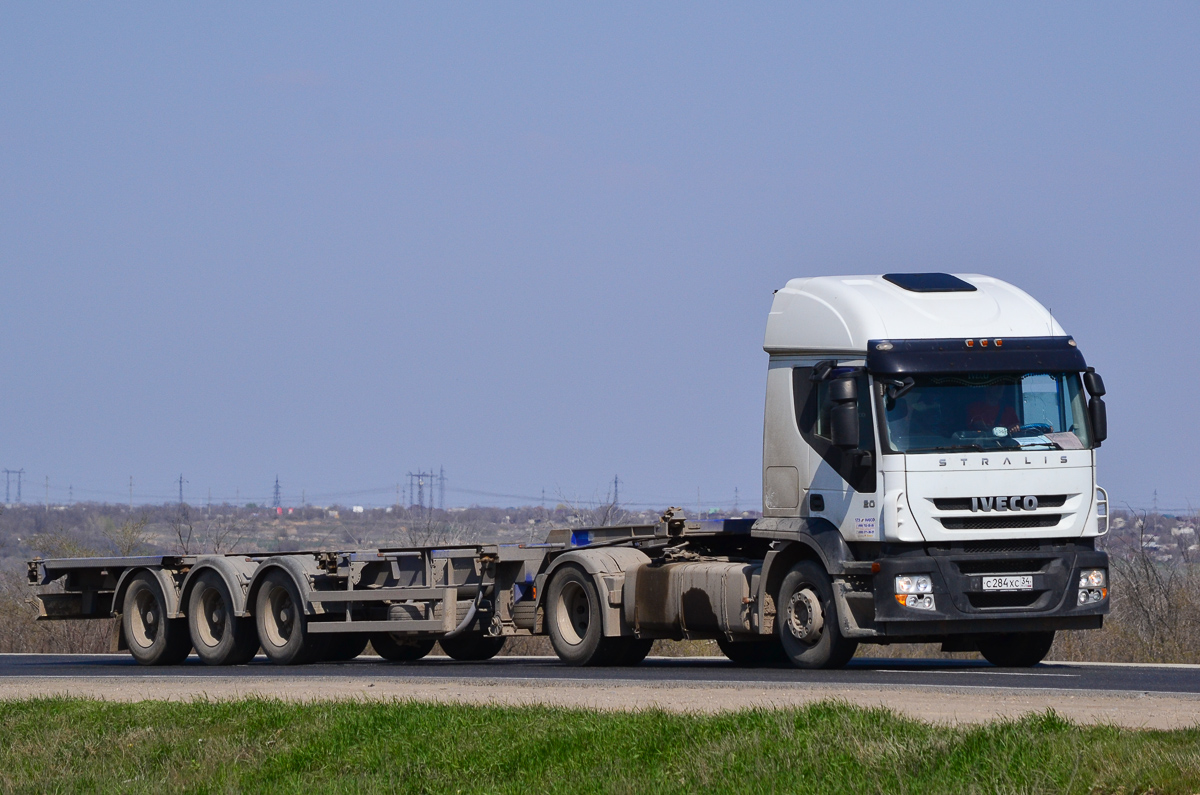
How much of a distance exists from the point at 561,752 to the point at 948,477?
5.88 meters

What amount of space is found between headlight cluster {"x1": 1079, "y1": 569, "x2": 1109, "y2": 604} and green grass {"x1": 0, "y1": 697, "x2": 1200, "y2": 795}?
514 cm

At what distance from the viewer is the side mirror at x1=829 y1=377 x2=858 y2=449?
571 inches

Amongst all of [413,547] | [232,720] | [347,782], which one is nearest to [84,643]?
[413,547]

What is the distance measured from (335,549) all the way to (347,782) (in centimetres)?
935

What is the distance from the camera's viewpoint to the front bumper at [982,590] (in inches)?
567

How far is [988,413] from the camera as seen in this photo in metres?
14.8

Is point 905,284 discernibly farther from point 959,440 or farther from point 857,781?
point 857,781

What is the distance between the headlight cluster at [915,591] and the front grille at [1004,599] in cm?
39

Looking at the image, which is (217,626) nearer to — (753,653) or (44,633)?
(753,653)

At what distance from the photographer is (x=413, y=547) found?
60.7ft

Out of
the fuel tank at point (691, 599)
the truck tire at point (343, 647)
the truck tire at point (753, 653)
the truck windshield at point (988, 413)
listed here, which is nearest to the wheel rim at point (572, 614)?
the fuel tank at point (691, 599)

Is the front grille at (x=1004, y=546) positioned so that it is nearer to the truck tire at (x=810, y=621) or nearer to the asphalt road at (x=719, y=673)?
the asphalt road at (x=719, y=673)

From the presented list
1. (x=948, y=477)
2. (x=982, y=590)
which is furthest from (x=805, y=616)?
(x=948, y=477)

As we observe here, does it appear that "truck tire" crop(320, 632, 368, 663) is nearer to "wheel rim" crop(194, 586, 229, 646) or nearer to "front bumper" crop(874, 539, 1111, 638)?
"wheel rim" crop(194, 586, 229, 646)
